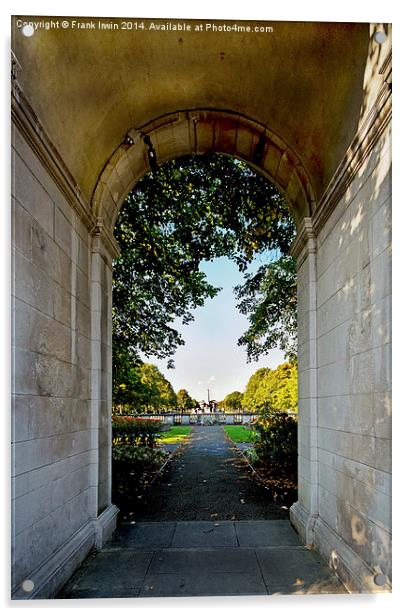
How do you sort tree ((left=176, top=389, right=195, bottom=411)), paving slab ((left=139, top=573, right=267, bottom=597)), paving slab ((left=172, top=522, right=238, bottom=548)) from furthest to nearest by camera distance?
tree ((left=176, top=389, right=195, bottom=411)), paving slab ((left=172, top=522, right=238, bottom=548)), paving slab ((left=139, top=573, right=267, bottom=597))

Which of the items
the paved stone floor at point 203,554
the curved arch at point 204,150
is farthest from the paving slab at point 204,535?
the curved arch at point 204,150

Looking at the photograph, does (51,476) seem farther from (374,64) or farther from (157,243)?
(157,243)

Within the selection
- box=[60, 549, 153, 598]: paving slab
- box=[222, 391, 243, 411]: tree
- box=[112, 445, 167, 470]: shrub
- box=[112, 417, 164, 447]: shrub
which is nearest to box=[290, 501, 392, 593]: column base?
box=[60, 549, 153, 598]: paving slab

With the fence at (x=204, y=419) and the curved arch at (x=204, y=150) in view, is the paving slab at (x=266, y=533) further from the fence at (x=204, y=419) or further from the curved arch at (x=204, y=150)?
the fence at (x=204, y=419)

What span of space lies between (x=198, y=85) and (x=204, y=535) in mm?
5203

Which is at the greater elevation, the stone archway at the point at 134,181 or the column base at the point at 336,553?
the stone archway at the point at 134,181

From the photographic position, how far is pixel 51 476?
3.55 metres

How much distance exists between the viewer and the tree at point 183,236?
770 centimetres

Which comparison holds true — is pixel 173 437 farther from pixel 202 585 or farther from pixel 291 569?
pixel 202 585

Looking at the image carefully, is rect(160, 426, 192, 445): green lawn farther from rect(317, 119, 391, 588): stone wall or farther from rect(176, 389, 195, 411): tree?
rect(176, 389, 195, 411): tree

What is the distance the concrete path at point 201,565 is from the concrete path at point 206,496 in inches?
30.9

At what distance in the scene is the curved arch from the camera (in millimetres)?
5074

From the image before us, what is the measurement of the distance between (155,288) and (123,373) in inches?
84.2
